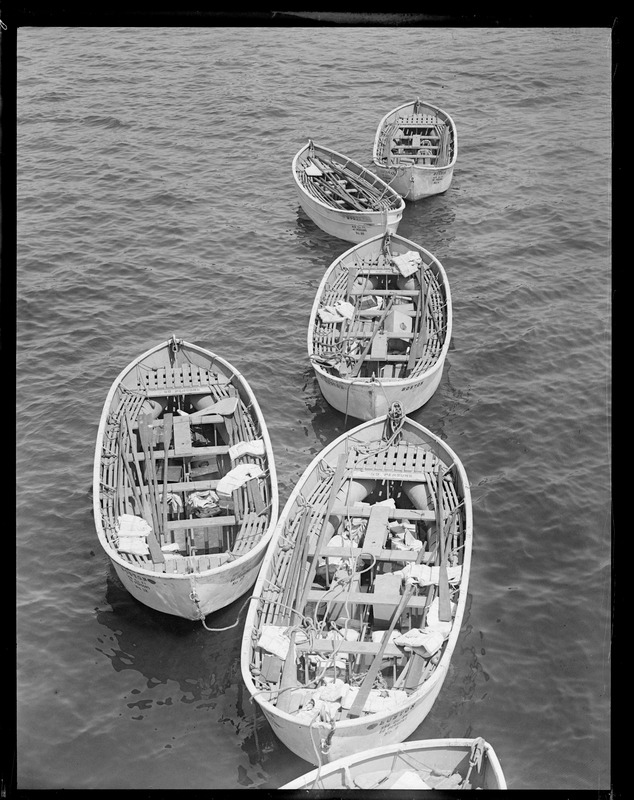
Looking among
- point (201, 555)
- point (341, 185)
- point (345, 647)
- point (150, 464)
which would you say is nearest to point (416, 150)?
point (341, 185)

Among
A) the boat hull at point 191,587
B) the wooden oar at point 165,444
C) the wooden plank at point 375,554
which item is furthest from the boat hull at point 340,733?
the wooden oar at point 165,444

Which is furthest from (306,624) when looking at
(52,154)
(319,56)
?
(319,56)

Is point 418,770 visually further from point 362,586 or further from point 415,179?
point 415,179

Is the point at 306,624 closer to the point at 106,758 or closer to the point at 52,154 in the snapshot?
the point at 106,758

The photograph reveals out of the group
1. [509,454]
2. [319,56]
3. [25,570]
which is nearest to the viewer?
[25,570]

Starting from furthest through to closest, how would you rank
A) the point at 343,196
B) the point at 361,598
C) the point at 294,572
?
1. the point at 343,196
2. the point at 294,572
3. the point at 361,598

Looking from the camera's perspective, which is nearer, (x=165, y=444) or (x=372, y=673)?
(x=372, y=673)
